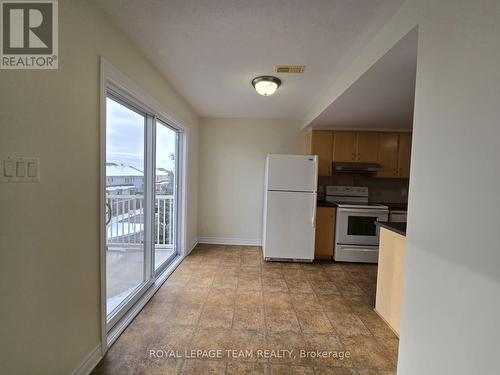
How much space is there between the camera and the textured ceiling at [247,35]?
4.88 ft

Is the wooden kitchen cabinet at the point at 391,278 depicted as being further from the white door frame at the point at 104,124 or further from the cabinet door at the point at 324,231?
the white door frame at the point at 104,124

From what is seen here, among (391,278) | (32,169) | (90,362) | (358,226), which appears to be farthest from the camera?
(358,226)

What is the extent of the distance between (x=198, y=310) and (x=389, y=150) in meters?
3.77

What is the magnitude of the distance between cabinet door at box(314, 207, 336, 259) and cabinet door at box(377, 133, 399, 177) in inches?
48.3

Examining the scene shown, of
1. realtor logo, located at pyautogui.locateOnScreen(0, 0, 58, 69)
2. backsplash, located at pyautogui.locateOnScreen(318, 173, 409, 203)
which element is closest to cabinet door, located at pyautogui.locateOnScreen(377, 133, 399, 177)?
backsplash, located at pyautogui.locateOnScreen(318, 173, 409, 203)

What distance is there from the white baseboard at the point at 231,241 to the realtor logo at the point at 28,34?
3.73 m

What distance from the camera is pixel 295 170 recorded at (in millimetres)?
3656

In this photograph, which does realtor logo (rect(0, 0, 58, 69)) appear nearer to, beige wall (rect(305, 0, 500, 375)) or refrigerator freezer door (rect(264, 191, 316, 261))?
beige wall (rect(305, 0, 500, 375))

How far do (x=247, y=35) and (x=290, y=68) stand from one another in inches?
25.8

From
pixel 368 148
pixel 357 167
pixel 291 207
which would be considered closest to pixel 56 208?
pixel 291 207

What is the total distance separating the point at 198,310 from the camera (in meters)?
2.34

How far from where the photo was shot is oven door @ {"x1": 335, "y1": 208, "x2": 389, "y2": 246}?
372 cm

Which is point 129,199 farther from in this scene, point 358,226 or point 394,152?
point 394,152

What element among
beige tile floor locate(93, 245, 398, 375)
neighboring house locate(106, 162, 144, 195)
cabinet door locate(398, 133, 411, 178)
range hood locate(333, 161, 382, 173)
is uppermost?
cabinet door locate(398, 133, 411, 178)
